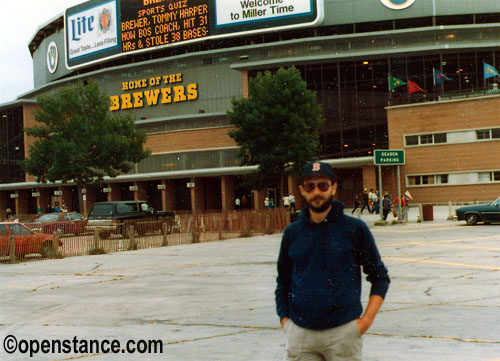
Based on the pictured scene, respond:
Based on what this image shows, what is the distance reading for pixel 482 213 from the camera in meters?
27.7

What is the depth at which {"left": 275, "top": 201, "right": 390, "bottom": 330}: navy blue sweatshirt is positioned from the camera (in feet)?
11.4

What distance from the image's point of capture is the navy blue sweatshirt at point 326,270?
137 inches

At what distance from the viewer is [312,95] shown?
142 ft

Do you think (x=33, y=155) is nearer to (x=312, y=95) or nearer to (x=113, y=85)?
(x=312, y=95)

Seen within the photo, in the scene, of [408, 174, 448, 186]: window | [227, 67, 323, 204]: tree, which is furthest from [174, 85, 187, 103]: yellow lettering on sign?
[408, 174, 448, 186]: window

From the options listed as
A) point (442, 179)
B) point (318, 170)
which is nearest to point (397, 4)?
point (442, 179)

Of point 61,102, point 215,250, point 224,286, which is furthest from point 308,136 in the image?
point 224,286

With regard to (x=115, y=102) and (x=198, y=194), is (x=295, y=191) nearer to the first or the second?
(x=198, y=194)

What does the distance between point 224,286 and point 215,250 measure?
29.9ft

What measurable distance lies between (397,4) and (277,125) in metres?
26.6

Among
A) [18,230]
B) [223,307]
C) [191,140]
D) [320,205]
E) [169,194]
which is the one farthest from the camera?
[191,140]

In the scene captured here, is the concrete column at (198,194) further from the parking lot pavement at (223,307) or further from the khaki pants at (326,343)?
the khaki pants at (326,343)

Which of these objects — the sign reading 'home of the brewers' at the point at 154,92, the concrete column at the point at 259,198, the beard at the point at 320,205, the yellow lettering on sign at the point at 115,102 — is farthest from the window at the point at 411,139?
the beard at the point at 320,205

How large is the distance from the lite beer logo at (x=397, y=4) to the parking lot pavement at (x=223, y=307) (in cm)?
4795
